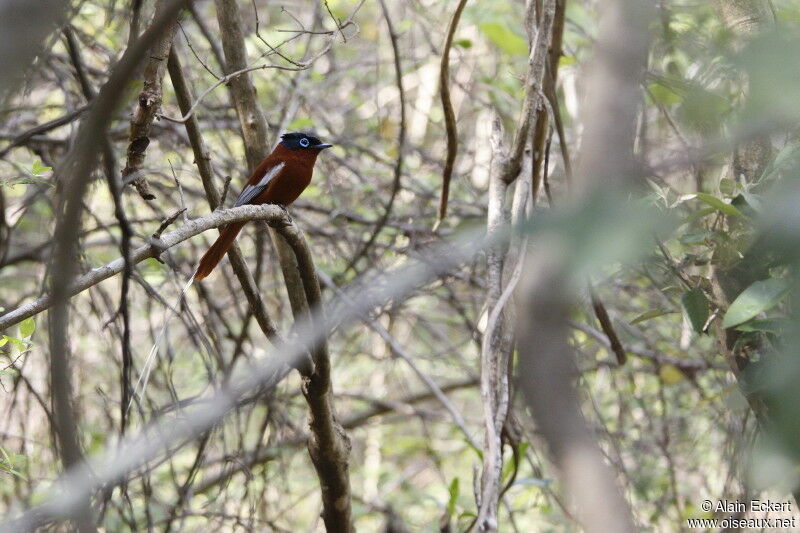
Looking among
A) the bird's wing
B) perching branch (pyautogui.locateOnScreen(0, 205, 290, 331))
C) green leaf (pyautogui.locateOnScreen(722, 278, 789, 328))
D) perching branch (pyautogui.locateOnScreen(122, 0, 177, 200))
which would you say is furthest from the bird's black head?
green leaf (pyautogui.locateOnScreen(722, 278, 789, 328))

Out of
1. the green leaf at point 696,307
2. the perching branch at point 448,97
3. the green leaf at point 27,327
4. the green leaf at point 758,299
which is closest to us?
the green leaf at point 758,299

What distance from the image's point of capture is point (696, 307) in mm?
2379

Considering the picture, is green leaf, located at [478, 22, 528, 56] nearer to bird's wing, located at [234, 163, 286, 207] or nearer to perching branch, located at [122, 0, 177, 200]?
bird's wing, located at [234, 163, 286, 207]

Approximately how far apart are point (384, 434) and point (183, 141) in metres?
4.42

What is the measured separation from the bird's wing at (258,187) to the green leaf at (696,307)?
6.88ft

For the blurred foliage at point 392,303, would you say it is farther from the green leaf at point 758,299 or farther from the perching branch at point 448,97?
the perching branch at point 448,97

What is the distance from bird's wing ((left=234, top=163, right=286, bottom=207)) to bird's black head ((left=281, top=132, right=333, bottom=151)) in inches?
12.3

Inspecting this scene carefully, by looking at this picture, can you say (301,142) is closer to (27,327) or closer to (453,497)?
(27,327)

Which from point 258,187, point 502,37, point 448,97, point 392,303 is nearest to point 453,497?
point 392,303

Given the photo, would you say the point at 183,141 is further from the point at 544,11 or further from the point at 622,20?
the point at 622,20

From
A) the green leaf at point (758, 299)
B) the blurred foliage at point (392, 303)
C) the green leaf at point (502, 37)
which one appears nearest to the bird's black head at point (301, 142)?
the blurred foliage at point (392, 303)

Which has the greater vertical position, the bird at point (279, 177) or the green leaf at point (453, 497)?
the bird at point (279, 177)

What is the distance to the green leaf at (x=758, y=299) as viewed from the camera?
4.40 ft

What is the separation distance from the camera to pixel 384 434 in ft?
26.6
